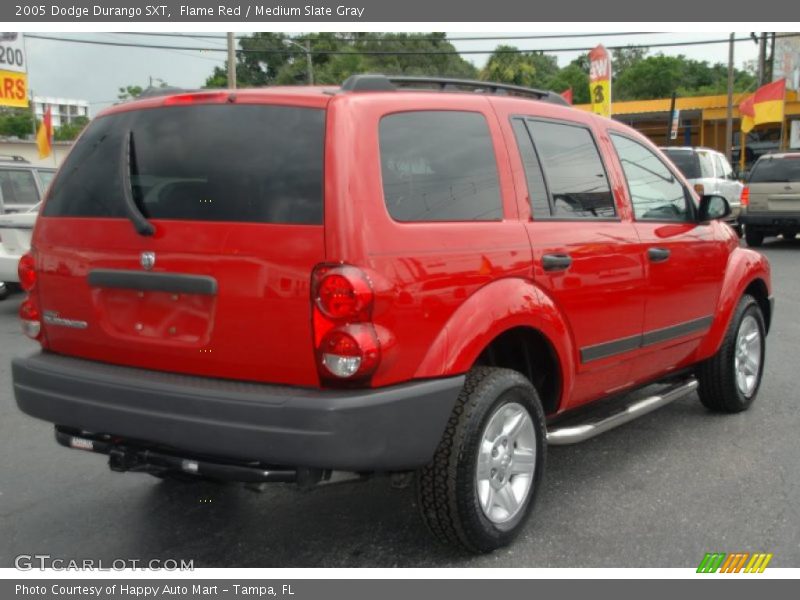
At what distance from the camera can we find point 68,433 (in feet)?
11.6

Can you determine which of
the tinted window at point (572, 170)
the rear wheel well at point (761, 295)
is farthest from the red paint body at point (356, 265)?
the rear wheel well at point (761, 295)

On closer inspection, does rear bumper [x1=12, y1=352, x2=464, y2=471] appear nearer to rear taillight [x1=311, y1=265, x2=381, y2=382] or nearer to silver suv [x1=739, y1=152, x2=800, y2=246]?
rear taillight [x1=311, y1=265, x2=381, y2=382]

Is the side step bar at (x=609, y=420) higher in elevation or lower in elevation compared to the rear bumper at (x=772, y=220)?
lower

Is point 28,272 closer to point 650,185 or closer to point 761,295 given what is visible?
point 650,185

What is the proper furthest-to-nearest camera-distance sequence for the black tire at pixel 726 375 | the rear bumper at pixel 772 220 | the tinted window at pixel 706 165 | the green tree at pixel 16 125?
the green tree at pixel 16 125
the tinted window at pixel 706 165
the rear bumper at pixel 772 220
the black tire at pixel 726 375

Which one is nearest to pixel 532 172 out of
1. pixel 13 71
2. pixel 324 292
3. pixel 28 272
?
pixel 324 292

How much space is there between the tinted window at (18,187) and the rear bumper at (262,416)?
9.83m

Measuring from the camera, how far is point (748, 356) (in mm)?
5754

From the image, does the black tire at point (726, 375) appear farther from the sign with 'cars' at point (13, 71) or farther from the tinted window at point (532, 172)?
the sign with 'cars' at point (13, 71)

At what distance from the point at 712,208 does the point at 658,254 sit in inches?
30.0

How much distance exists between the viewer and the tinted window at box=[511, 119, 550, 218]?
3869mm

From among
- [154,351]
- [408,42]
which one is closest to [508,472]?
[154,351]

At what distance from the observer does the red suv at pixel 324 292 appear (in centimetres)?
300
